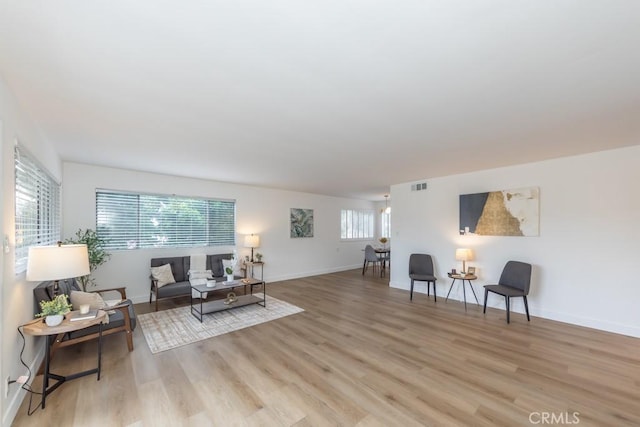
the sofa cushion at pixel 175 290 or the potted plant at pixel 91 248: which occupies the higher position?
the potted plant at pixel 91 248

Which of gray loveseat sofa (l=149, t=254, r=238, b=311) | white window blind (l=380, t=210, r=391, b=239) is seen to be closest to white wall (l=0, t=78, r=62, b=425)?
gray loveseat sofa (l=149, t=254, r=238, b=311)

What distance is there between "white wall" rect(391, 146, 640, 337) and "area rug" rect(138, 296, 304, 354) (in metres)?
3.77

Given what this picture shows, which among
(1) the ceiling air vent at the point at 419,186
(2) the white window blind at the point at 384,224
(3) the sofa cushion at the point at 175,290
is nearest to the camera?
(3) the sofa cushion at the point at 175,290

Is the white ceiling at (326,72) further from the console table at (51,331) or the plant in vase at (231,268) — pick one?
the plant in vase at (231,268)

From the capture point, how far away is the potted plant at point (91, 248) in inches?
168

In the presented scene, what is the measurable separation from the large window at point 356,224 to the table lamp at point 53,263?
7.11 m

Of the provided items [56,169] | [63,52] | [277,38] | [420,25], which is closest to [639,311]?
[420,25]

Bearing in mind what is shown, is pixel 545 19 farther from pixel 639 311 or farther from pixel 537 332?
pixel 639 311

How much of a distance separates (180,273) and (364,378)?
13.5 ft

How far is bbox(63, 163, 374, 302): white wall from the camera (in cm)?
457

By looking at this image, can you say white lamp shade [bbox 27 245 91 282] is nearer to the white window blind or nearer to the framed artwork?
the framed artwork

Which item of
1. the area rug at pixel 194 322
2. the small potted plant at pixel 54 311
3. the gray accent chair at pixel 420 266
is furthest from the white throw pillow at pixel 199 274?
the gray accent chair at pixel 420 266

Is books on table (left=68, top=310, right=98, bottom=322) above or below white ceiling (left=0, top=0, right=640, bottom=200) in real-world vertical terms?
below

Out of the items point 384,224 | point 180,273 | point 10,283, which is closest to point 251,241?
point 180,273
